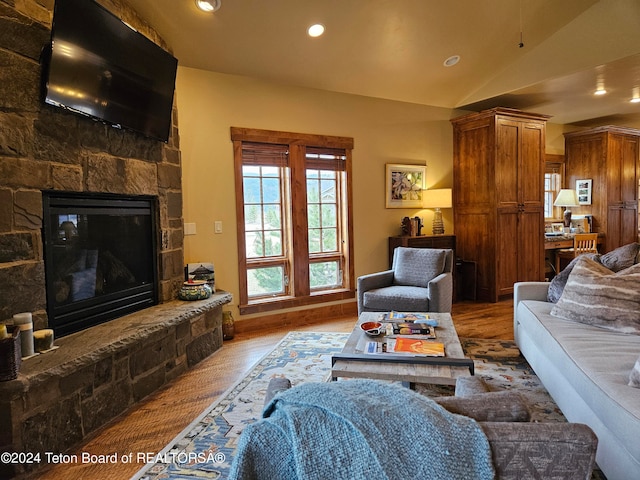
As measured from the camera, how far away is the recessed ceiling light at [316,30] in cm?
338

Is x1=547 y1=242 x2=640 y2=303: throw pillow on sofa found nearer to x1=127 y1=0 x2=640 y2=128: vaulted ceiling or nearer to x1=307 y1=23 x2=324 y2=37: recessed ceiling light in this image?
x1=127 y1=0 x2=640 y2=128: vaulted ceiling

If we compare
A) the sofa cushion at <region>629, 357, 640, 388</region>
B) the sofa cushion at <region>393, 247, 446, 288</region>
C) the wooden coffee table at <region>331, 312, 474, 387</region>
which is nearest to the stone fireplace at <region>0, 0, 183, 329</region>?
the wooden coffee table at <region>331, 312, 474, 387</region>

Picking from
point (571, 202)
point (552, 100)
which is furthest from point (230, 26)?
point (571, 202)

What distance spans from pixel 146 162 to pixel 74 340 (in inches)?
56.3

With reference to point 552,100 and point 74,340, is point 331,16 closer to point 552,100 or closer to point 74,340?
point 74,340

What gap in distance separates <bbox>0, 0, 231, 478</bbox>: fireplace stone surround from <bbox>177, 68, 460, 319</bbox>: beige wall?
3.14 ft

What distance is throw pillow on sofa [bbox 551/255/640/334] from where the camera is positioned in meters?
2.16

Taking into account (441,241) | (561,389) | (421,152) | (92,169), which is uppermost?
(421,152)

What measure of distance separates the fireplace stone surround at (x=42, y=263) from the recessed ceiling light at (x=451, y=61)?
10.2 feet

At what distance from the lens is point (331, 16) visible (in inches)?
129

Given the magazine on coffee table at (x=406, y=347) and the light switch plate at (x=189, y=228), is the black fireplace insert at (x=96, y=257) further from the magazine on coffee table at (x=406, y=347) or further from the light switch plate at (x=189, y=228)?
the magazine on coffee table at (x=406, y=347)

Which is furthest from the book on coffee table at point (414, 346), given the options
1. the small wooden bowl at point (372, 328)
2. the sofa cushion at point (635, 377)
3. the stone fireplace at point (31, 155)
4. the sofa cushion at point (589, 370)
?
the stone fireplace at point (31, 155)

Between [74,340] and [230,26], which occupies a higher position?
[230,26]

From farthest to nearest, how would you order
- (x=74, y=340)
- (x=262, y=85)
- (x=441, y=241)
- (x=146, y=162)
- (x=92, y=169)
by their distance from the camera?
(x=441, y=241), (x=262, y=85), (x=146, y=162), (x=92, y=169), (x=74, y=340)
